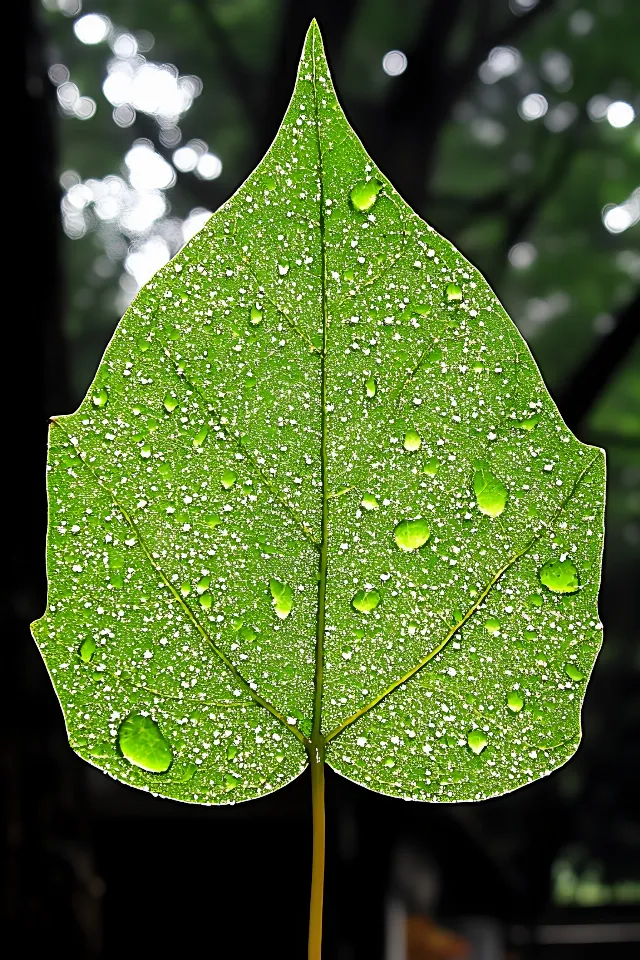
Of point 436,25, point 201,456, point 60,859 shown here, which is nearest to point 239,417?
point 201,456

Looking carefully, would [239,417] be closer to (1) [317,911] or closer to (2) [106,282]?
(1) [317,911]

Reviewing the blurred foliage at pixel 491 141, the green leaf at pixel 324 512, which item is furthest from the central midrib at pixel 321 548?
the blurred foliage at pixel 491 141

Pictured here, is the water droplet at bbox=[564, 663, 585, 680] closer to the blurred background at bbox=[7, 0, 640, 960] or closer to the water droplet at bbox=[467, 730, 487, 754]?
the water droplet at bbox=[467, 730, 487, 754]

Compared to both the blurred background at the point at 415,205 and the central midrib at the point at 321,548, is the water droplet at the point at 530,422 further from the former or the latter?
the blurred background at the point at 415,205

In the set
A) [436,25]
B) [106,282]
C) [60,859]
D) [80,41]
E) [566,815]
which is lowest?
[566,815]

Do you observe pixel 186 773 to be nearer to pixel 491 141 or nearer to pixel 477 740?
pixel 477 740

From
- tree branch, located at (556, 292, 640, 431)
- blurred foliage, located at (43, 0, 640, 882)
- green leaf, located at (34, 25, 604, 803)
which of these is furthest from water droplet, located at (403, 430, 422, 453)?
blurred foliage, located at (43, 0, 640, 882)

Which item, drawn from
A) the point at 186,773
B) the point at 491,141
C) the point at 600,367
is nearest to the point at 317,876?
the point at 186,773
